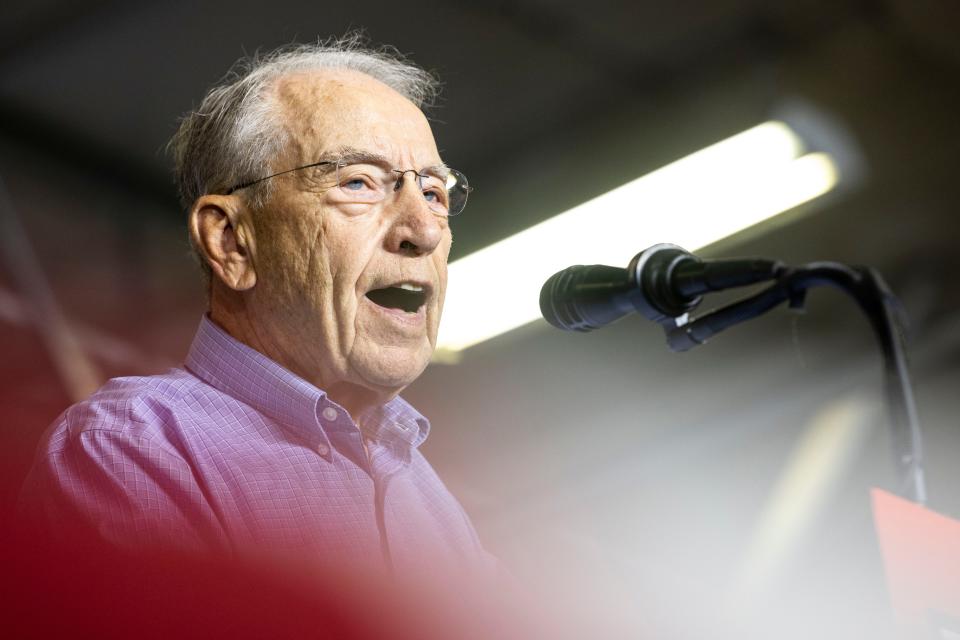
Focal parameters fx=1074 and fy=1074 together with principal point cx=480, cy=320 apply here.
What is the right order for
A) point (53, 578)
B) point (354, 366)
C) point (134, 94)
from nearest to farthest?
1. point (53, 578)
2. point (354, 366)
3. point (134, 94)

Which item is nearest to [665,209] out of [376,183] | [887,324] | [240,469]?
[376,183]

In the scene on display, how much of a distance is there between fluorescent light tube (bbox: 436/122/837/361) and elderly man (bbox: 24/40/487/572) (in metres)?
2.21

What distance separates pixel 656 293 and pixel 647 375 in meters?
4.28

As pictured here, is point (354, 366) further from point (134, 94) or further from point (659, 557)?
point (659, 557)

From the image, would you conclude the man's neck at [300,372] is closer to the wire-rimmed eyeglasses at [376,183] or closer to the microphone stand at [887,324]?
the wire-rimmed eyeglasses at [376,183]

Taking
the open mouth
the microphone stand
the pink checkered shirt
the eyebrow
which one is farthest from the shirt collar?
the microphone stand

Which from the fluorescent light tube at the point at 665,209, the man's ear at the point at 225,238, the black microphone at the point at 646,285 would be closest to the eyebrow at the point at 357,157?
the man's ear at the point at 225,238

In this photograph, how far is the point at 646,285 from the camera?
1016mm

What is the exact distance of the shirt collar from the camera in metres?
1.34

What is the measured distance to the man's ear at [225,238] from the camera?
1479mm

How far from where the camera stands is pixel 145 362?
3936 mm

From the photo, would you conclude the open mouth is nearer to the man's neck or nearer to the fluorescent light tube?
the man's neck

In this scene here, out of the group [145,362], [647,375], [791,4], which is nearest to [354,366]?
[791,4]

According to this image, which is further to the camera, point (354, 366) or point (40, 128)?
point (40, 128)
